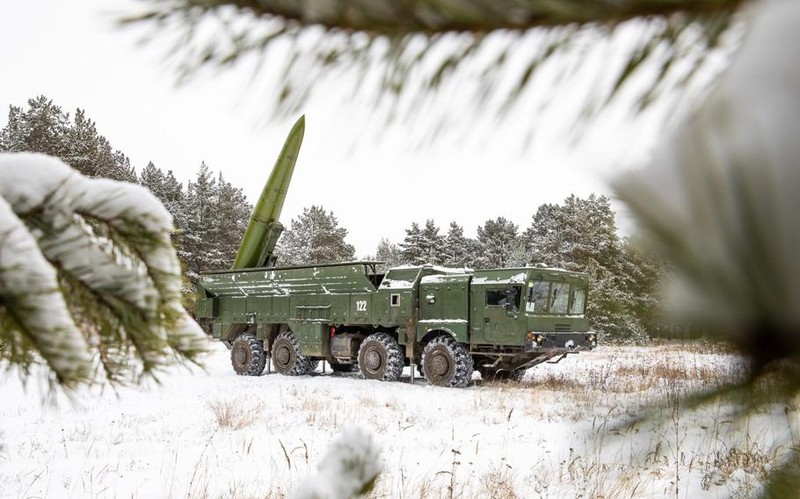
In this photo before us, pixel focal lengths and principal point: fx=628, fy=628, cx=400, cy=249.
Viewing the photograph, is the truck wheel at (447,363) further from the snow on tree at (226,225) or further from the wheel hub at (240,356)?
the snow on tree at (226,225)

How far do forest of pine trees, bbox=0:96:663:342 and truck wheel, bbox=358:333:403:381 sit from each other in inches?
173

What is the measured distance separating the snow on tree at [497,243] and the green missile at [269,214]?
34740 mm

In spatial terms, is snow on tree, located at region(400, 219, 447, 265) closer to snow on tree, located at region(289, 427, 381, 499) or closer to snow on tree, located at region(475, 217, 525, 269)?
snow on tree, located at region(475, 217, 525, 269)

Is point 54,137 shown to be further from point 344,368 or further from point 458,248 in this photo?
point 458,248

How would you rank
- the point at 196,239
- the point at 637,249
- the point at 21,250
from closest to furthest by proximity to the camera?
the point at 637,249 < the point at 21,250 < the point at 196,239

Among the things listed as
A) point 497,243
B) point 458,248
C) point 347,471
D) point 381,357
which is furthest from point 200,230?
point 347,471

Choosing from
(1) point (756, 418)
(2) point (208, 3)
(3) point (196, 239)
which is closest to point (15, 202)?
(2) point (208, 3)

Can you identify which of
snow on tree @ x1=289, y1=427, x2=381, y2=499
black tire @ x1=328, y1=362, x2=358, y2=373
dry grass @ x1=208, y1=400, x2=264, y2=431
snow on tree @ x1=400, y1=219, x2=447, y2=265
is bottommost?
black tire @ x1=328, y1=362, x2=358, y2=373

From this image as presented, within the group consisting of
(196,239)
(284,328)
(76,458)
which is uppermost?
(196,239)

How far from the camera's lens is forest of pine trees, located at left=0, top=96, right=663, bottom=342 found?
29.1m

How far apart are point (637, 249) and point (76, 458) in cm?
770

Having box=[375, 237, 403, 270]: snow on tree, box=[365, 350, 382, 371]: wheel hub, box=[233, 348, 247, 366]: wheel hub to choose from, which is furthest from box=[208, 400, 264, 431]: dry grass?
box=[375, 237, 403, 270]: snow on tree

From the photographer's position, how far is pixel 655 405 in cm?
62

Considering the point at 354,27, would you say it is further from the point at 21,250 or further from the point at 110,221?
the point at 110,221
